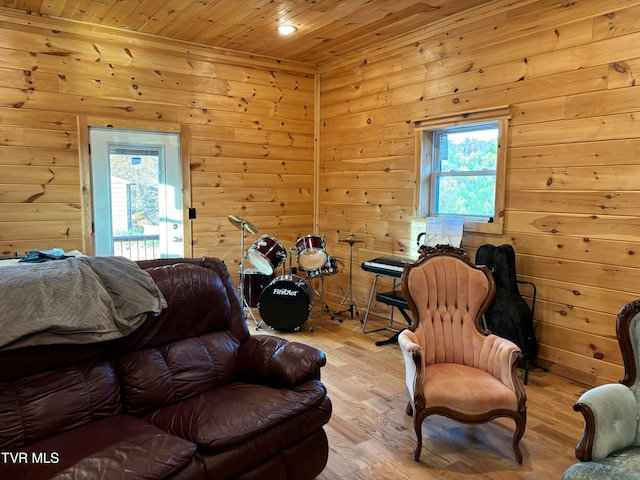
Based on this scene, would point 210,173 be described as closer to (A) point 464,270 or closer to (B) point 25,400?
(A) point 464,270

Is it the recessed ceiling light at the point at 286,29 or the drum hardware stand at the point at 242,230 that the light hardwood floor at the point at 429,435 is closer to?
the drum hardware stand at the point at 242,230

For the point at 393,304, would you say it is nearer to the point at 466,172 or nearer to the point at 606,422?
the point at 466,172

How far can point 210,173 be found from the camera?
16.8 feet

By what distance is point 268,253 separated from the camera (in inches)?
185

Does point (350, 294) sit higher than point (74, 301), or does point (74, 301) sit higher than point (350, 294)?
point (74, 301)

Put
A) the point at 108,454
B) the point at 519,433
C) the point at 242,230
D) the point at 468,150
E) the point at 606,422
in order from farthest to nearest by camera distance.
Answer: the point at 242,230, the point at 468,150, the point at 519,433, the point at 606,422, the point at 108,454

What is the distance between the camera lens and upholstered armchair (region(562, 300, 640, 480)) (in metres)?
1.74

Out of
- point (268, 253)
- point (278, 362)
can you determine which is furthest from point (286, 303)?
point (278, 362)

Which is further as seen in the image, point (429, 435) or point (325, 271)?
point (325, 271)

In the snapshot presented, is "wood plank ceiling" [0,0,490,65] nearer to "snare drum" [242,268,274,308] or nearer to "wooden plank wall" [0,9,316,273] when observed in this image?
"wooden plank wall" [0,9,316,273]

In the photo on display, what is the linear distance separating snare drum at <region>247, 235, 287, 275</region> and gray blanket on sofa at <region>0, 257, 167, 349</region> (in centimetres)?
234

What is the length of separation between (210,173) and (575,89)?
3.52m

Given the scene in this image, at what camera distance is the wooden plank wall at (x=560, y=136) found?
124 inches

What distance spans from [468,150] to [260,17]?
7.26 ft
